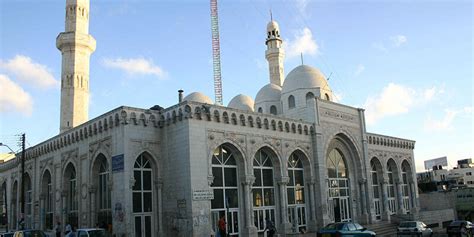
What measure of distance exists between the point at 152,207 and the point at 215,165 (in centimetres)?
488

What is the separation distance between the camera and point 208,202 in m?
26.7

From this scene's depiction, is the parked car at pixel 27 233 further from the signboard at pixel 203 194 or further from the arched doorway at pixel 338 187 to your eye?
the arched doorway at pixel 338 187

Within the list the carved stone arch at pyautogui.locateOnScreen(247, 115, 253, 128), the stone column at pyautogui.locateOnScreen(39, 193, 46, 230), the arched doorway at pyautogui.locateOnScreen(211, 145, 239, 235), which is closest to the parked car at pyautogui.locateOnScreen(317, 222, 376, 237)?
the arched doorway at pyautogui.locateOnScreen(211, 145, 239, 235)

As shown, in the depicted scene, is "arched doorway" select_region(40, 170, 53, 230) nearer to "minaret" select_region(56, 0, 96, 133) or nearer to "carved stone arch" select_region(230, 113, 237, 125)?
"minaret" select_region(56, 0, 96, 133)

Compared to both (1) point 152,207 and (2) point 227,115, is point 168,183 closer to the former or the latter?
(1) point 152,207

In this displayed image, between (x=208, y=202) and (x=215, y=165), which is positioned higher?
(x=215, y=165)

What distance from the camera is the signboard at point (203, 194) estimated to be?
26125mm

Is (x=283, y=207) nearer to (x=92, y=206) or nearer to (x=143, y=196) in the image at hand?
(x=143, y=196)

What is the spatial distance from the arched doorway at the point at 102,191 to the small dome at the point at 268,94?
20.0 metres

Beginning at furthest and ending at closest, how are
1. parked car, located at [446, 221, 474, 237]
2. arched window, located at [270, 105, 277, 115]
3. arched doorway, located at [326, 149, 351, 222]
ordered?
arched window, located at [270, 105, 277, 115] → arched doorway, located at [326, 149, 351, 222] → parked car, located at [446, 221, 474, 237]

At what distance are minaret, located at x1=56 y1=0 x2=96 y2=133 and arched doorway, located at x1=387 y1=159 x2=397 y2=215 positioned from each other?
3227 centimetres

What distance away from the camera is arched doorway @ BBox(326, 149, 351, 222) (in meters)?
36.7

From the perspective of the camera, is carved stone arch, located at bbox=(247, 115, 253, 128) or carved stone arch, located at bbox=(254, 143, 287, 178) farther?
carved stone arch, located at bbox=(254, 143, 287, 178)

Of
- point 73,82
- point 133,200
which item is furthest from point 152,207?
point 73,82
